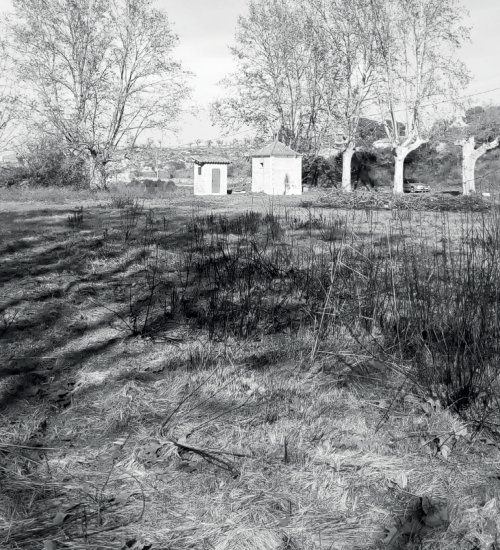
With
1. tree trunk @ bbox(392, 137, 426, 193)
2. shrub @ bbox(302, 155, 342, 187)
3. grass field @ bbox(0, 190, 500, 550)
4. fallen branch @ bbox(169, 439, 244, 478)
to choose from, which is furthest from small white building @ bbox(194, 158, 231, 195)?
fallen branch @ bbox(169, 439, 244, 478)

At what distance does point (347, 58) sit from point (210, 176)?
9.17 meters

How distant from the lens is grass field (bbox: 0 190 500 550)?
204cm

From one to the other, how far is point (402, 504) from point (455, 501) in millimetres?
186

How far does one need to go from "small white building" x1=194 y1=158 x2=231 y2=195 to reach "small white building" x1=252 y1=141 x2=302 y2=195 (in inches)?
75.8

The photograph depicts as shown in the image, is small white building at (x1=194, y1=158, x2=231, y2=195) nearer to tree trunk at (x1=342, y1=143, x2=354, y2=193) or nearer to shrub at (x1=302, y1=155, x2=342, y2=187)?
shrub at (x1=302, y1=155, x2=342, y2=187)

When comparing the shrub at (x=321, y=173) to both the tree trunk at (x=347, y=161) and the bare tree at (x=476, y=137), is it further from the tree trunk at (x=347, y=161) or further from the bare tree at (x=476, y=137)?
the bare tree at (x=476, y=137)

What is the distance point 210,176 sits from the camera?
33.0 meters

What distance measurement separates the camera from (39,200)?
1759cm

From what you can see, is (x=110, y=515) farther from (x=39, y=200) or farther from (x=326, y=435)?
(x=39, y=200)

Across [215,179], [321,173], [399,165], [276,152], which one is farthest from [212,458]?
[321,173]

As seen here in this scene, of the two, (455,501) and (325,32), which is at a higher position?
(325,32)

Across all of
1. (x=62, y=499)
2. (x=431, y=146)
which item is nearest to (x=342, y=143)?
(x=431, y=146)

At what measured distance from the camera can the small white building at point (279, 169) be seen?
107ft

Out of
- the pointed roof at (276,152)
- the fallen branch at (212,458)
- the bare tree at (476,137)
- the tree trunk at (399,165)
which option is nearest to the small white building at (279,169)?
the pointed roof at (276,152)
